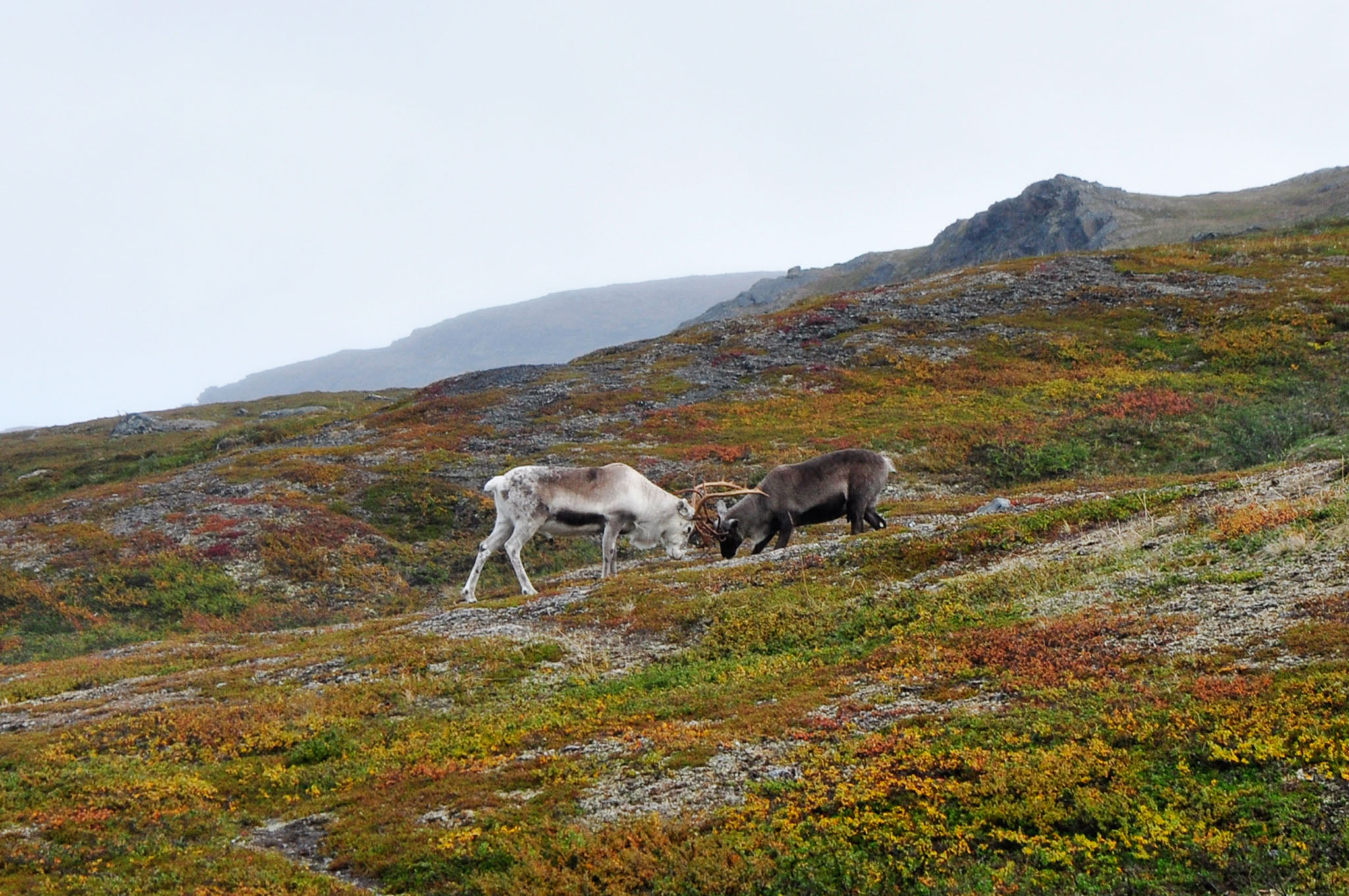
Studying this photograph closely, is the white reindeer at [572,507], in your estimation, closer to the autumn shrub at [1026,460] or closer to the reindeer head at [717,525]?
the reindeer head at [717,525]

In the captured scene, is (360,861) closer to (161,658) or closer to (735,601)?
(735,601)

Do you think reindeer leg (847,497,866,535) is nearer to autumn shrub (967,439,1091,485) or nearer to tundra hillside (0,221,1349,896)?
tundra hillside (0,221,1349,896)

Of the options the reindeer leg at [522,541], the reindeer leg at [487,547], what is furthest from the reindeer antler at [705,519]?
the reindeer leg at [487,547]

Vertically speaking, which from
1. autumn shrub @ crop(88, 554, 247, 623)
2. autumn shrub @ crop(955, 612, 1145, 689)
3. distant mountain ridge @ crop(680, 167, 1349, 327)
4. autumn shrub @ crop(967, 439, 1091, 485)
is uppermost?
distant mountain ridge @ crop(680, 167, 1349, 327)

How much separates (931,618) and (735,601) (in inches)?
190

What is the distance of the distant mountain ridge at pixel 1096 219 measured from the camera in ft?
382

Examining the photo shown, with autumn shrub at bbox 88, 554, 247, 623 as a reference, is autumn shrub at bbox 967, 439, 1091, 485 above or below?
below

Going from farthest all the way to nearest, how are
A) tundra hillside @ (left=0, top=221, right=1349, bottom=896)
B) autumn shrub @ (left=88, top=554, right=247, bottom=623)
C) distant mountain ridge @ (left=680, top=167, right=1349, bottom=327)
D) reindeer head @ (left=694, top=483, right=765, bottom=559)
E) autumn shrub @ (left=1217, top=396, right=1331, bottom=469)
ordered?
1. distant mountain ridge @ (left=680, top=167, right=1349, bottom=327)
2. autumn shrub @ (left=1217, top=396, right=1331, bottom=469)
3. autumn shrub @ (left=88, top=554, right=247, bottom=623)
4. reindeer head @ (left=694, top=483, right=765, bottom=559)
5. tundra hillside @ (left=0, top=221, right=1349, bottom=896)

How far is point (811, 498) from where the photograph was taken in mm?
25703

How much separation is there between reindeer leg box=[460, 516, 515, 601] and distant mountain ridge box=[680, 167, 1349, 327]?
84122mm

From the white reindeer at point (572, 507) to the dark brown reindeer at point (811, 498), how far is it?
1.80 m

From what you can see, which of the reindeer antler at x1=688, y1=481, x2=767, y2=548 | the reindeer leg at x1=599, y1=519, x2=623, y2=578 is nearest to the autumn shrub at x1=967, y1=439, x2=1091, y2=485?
the reindeer antler at x1=688, y1=481, x2=767, y2=548

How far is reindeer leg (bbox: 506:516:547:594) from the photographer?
2511 cm

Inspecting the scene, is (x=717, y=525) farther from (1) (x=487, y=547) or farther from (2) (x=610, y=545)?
(1) (x=487, y=547)
